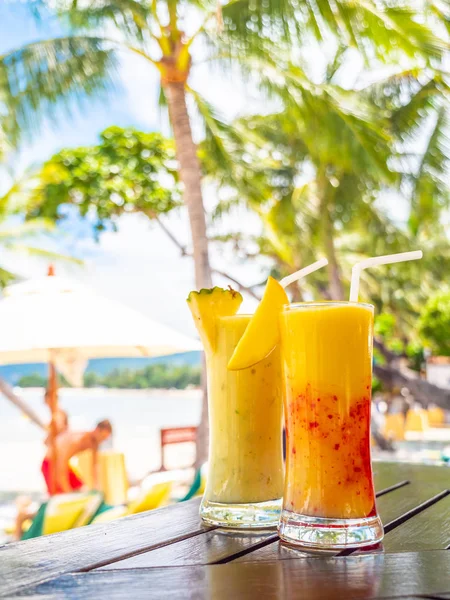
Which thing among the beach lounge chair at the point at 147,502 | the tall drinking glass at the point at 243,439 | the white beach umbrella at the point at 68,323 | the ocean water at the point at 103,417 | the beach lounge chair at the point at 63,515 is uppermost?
the white beach umbrella at the point at 68,323

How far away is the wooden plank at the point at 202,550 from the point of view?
0.74 meters

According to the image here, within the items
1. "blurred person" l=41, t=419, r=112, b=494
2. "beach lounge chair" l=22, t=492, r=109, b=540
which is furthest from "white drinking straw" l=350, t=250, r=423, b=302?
"blurred person" l=41, t=419, r=112, b=494

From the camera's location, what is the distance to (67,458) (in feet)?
15.3

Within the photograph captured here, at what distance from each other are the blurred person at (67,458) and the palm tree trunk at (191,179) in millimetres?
1367

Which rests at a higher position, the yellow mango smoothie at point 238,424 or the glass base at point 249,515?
the yellow mango smoothie at point 238,424

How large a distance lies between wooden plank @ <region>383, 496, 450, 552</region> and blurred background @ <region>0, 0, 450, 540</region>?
92 centimetres

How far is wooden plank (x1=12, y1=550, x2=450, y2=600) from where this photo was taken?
0.62 m

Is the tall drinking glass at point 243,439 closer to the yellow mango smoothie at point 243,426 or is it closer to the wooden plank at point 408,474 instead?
the yellow mango smoothie at point 243,426

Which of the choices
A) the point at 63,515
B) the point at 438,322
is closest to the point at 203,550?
the point at 63,515

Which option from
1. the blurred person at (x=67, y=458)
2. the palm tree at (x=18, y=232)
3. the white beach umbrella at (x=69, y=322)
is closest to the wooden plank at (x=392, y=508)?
the white beach umbrella at (x=69, y=322)

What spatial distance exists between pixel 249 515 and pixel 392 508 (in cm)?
25

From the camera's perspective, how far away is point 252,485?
0.94 m

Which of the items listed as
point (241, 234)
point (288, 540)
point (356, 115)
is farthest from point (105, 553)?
point (241, 234)

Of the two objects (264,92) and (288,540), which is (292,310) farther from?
(264,92)
